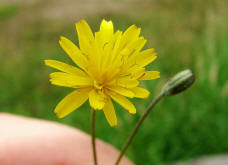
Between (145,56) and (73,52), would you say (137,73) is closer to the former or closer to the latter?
(145,56)

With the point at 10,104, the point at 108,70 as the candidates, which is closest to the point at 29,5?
the point at 10,104

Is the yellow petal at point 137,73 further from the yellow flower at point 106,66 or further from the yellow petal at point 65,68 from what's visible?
the yellow petal at point 65,68

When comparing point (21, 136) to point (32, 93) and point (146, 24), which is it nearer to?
point (32, 93)

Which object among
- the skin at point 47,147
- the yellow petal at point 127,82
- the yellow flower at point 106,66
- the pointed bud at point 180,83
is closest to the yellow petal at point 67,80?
the yellow flower at point 106,66

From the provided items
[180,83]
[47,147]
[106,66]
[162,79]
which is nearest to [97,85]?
[106,66]

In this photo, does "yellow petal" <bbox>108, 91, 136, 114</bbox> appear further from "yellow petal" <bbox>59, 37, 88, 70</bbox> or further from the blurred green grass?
the blurred green grass

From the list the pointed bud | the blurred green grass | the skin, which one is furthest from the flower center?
the blurred green grass
